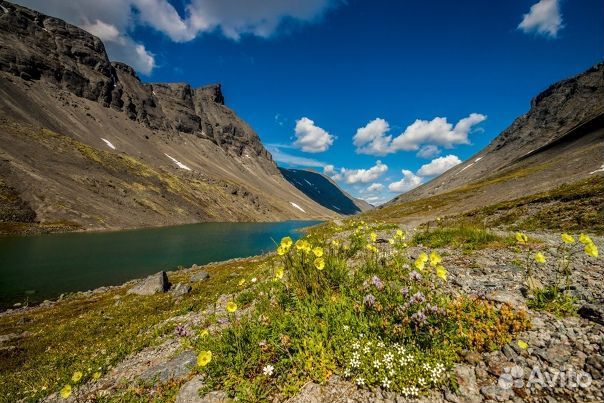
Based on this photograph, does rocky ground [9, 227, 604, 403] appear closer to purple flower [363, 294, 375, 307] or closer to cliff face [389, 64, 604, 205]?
purple flower [363, 294, 375, 307]

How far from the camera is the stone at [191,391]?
6.14 m

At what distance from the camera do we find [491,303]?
659 cm

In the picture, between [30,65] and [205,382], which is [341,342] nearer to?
[205,382]

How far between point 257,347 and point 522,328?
556 centimetres

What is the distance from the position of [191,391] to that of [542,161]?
139 m

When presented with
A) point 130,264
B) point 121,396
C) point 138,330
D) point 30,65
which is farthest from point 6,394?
point 30,65

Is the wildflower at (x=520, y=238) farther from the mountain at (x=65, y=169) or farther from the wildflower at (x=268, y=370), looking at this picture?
the mountain at (x=65, y=169)

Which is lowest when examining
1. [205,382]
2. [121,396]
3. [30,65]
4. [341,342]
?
[121,396]

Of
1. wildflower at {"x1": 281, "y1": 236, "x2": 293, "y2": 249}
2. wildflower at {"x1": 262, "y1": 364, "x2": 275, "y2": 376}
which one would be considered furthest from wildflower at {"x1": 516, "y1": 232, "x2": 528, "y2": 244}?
wildflower at {"x1": 262, "y1": 364, "x2": 275, "y2": 376}

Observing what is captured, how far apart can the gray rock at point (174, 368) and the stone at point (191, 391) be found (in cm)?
51

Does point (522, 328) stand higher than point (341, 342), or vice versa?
point (522, 328)

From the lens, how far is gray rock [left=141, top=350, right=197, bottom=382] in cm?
732

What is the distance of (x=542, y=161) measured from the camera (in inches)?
4267

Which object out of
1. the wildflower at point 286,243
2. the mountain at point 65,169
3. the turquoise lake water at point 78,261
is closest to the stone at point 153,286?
the turquoise lake water at point 78,261
